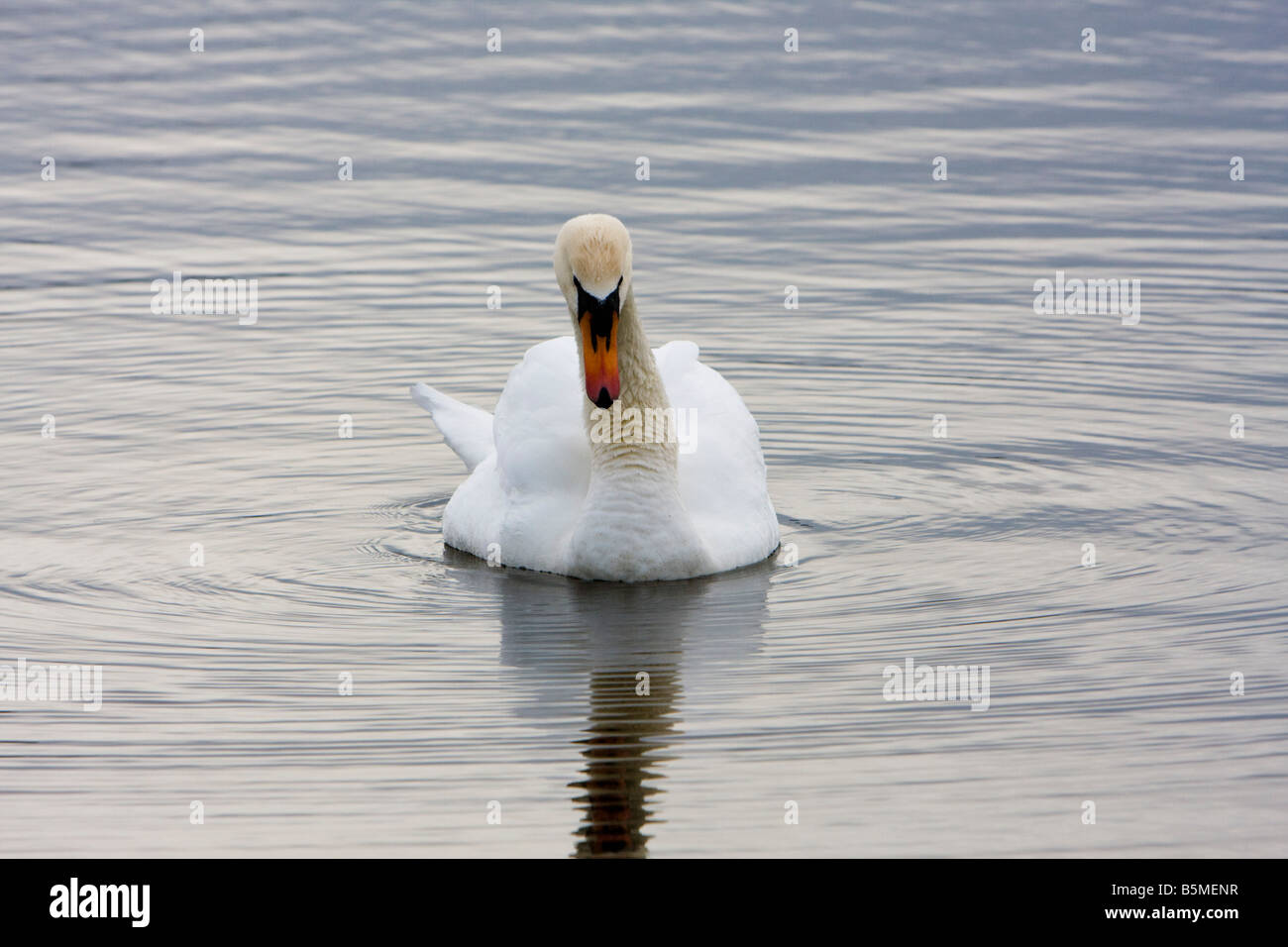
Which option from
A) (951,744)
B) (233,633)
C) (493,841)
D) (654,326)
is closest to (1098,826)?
(951,744)

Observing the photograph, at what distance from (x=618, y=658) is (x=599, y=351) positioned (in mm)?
1556

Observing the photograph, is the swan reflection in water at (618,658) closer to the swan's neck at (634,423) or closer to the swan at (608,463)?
the swan at (608,463)

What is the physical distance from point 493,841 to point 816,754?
1468 mm

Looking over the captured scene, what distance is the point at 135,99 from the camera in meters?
22.9

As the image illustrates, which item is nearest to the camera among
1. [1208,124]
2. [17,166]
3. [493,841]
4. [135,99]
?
[493,841]

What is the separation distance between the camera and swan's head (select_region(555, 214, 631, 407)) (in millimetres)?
9961

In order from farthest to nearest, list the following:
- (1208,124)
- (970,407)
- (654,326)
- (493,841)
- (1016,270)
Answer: (1208,124)
(1016,270)
(654,326)
(970,407)
(493,841)

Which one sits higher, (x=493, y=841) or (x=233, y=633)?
(x=233, y=633)

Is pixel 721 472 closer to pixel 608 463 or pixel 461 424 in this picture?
pixel 608 463

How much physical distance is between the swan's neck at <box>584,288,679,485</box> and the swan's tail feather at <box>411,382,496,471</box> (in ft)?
4.88

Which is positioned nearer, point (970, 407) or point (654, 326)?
point (970, 407)

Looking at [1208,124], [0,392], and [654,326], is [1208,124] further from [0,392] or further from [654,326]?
[0,392]

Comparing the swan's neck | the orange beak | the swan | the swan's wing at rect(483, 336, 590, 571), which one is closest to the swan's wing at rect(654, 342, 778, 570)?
the swan

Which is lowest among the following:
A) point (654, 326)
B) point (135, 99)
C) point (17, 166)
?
point (654, 326)
